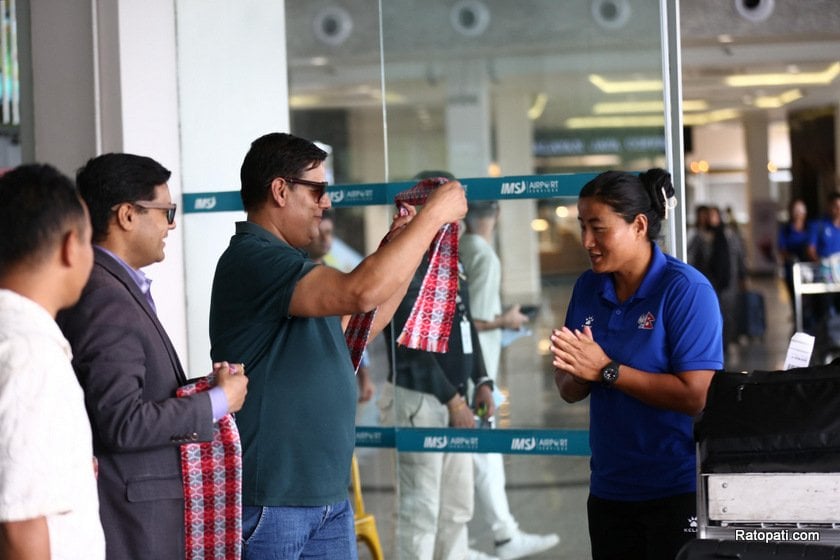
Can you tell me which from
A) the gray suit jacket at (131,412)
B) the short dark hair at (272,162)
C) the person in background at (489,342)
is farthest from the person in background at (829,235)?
the gray suit jacket at (131,412)

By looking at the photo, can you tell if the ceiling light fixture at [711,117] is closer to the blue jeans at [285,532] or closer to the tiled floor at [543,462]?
the tiled floor at [543,462]

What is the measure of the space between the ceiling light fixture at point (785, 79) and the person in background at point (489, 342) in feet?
41.9

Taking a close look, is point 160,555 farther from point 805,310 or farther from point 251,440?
point 805,310

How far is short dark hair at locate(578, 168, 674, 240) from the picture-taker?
3.01m

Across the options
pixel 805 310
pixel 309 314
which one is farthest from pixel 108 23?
pixel 805 310

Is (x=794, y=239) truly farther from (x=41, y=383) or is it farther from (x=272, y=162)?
(x=41, y=383)

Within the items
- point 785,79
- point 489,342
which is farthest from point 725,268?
point 489,342

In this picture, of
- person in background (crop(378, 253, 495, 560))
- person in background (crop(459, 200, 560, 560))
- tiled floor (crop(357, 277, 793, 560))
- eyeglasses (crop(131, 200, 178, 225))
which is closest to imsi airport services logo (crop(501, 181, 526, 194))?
person in background (crop(459, 200, 560, 560))

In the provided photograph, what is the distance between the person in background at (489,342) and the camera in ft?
16.3

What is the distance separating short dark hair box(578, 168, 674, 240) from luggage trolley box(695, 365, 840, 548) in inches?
24.7

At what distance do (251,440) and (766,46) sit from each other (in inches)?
482

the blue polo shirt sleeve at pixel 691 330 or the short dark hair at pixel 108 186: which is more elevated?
the short dark hair at pixel 108 186

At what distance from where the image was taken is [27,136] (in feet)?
16.8

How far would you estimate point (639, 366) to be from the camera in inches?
116
